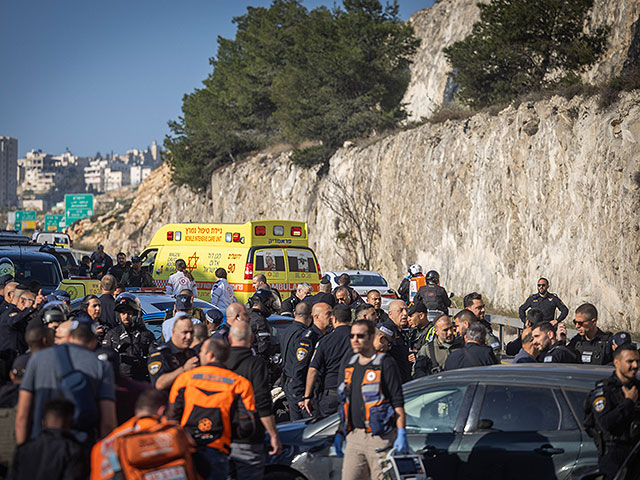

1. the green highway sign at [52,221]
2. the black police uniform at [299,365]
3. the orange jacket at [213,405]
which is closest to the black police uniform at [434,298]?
the black police uniform at [299,365]

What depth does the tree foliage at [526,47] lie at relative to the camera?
28.8m

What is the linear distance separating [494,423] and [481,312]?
4.39 meters

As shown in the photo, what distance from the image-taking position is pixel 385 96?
138ft

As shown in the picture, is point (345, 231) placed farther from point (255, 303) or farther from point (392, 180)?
point (255, 303)

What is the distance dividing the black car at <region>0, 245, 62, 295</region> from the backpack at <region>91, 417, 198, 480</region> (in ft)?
46.7

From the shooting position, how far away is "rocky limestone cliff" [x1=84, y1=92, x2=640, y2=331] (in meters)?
20.3

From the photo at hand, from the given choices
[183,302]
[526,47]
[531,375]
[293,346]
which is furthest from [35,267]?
[526,47]

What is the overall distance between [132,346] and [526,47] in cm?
2454

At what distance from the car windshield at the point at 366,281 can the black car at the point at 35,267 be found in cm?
864

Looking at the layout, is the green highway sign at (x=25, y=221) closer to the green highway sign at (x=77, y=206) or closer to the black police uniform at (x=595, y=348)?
the green highway sign at (x=77, y=206)

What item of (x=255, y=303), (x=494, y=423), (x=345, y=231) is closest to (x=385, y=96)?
(x=345, y=231)

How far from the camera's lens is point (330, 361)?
8.07 meters

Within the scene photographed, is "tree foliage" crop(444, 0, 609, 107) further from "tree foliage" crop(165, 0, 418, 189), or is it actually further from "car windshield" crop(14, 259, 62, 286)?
"car windshield" crop(14, 259, 62, 286)

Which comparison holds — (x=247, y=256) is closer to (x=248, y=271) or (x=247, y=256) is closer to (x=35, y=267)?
(x=248, y=271)
